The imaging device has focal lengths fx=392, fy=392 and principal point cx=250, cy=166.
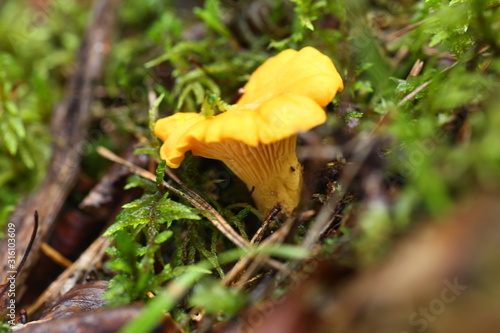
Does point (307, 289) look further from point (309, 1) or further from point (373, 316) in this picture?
point (309, 1)

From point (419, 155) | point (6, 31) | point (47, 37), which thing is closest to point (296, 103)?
point (419, 155)

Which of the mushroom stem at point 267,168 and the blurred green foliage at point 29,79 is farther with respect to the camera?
the blurred green foliage at point 29,79

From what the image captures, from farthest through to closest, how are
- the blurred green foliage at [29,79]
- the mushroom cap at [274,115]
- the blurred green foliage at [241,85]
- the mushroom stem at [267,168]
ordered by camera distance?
the blurred green foliage at [29,79] → the mushroom stem at [267,168] → the mushroom cap at [274,115] → the blurred green foliage at [241,85]

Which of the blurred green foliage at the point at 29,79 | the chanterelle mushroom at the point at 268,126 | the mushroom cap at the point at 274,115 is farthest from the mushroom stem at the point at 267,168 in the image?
the blurred green foliage at the point at 29,79

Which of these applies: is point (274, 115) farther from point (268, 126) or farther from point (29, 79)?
point (29, 79)

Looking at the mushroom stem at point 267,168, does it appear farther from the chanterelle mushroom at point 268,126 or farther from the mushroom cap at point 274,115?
the mushroom cap at point 274,115

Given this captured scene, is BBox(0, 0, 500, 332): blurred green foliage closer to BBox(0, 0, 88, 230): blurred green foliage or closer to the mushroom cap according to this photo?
BBox(0, 0, 88, 230): blurred green foliage
